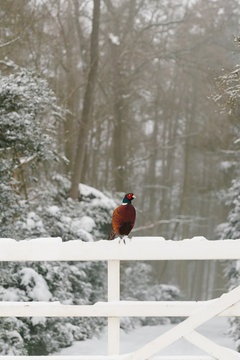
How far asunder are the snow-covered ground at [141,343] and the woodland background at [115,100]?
7.47 ft

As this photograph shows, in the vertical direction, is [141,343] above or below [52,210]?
below

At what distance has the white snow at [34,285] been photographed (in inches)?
328

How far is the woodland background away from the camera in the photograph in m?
8.66

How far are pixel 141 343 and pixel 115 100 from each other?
860cm

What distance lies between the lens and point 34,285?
850 cm

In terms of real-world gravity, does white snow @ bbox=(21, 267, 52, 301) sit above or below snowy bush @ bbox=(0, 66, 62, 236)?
below

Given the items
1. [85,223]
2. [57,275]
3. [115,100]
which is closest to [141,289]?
[85,223]

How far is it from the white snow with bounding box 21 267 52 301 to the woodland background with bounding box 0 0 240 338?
810mm

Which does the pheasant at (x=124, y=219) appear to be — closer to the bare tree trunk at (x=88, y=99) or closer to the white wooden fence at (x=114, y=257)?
the white wooden fence at (x=114, y=257)

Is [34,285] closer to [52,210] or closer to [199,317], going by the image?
[52,210]

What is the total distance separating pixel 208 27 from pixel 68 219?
33.1 ft

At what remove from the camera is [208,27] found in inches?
672

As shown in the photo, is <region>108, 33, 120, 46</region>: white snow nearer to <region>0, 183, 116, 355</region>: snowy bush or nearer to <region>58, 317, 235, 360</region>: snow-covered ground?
<region>0, 183, 116, 355</region>: snowy bush

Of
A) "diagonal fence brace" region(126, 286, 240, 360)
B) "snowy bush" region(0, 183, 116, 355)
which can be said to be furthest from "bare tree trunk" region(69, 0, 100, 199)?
"diagonal fence brace" region(126, 286, 240, 360)
